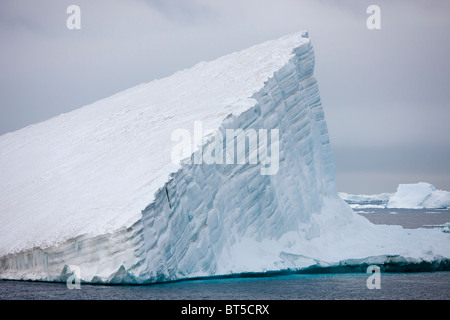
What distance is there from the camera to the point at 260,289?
2178cm

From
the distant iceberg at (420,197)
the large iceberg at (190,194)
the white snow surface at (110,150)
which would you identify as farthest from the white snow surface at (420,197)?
the large iceberg at (190,194)

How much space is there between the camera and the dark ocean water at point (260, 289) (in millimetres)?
19375

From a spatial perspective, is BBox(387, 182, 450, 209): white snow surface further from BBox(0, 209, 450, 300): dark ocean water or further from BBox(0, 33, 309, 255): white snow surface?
BBox(0, 209, 450, 300): dark ocean water

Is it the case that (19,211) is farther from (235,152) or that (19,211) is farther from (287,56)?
(287,56)

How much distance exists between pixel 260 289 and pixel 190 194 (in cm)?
378

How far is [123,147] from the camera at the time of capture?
2766cm

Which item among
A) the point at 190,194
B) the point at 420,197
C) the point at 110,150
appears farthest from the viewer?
the point at 420,197

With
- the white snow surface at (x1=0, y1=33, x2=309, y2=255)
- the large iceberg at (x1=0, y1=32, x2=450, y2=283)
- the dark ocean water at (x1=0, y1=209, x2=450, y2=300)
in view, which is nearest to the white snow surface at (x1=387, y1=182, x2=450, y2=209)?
the white snow surface at (x1=0, y1=33, x2=309, y2=255)

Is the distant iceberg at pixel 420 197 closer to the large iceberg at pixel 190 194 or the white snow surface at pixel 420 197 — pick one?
the white snow surface at pixel 420 197

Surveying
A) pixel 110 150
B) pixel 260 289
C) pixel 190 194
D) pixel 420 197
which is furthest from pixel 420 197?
pixel 260 289

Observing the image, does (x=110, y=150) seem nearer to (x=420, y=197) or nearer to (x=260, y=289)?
(x=260, y=289)

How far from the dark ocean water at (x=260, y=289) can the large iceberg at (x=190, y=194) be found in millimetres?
479

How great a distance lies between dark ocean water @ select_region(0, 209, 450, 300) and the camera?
19.4 metres
